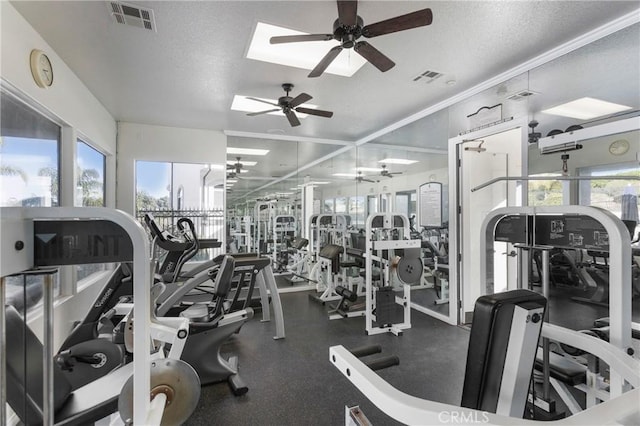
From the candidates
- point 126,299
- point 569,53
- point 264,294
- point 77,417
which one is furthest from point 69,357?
point 569,53

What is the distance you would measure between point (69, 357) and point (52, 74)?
2.37 meters

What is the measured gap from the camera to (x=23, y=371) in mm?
1387

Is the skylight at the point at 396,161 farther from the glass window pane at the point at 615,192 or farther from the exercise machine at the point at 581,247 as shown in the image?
the exercise machine at the point at 581,247

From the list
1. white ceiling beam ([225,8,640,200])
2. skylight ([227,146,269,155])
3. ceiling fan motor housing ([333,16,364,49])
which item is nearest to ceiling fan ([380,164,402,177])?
white ceiling beam ([225,8,640,200])

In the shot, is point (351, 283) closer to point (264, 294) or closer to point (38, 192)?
point (264, 294)

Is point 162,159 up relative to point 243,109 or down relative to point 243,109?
down

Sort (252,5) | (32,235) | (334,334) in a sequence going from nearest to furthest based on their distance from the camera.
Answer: (32,235), (252,5), (334,334)

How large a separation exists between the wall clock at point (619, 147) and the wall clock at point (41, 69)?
464cm

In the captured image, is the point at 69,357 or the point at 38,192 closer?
the point at 69,357

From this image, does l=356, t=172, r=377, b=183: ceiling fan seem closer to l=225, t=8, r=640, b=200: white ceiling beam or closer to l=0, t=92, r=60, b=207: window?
l=225, t=8, r=640, b=200: white ceiling beam

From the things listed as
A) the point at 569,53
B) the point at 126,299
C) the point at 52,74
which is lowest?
the point at 126,299

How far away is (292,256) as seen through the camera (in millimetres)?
7070

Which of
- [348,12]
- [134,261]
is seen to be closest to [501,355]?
[134,261]

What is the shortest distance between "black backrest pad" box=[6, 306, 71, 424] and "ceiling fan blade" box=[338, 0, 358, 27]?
91.1 inches
